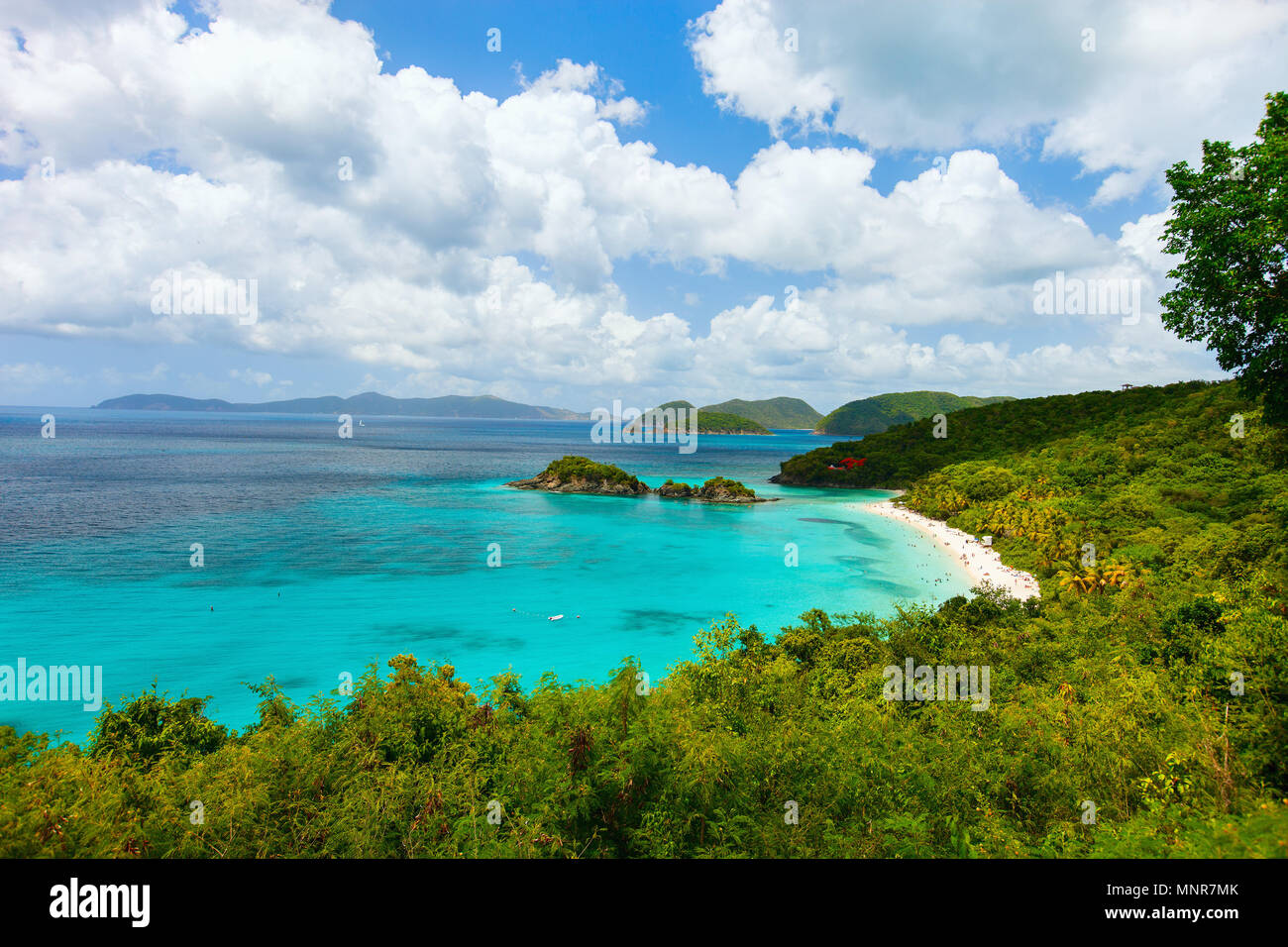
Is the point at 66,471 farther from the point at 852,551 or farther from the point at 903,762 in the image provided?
the point at 903,762

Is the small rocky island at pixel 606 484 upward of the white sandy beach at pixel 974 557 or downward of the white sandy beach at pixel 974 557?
upward

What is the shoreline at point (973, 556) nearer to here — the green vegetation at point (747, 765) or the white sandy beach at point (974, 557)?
the white sandy beach at point (974, 557)

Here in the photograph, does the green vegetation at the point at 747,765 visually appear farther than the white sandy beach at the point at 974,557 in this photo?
No

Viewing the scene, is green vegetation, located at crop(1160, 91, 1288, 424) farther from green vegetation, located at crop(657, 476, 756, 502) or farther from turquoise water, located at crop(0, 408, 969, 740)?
green vegetation, located at crop(657, 476, 756, 502)

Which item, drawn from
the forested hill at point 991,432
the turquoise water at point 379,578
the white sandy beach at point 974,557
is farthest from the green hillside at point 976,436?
the white sandy beach at point 974,557

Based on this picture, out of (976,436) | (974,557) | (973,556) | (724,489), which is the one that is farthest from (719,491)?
(976,436)

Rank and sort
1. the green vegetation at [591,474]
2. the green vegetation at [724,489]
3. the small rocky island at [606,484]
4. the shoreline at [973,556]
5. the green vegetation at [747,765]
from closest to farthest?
1. the green vegetation at [747,765]
2. the shoreline at [973,556]
3. the green vegetation at [724,489]
4. the small rocky island at [606,484]
5. the green vegetation at [591,474]
